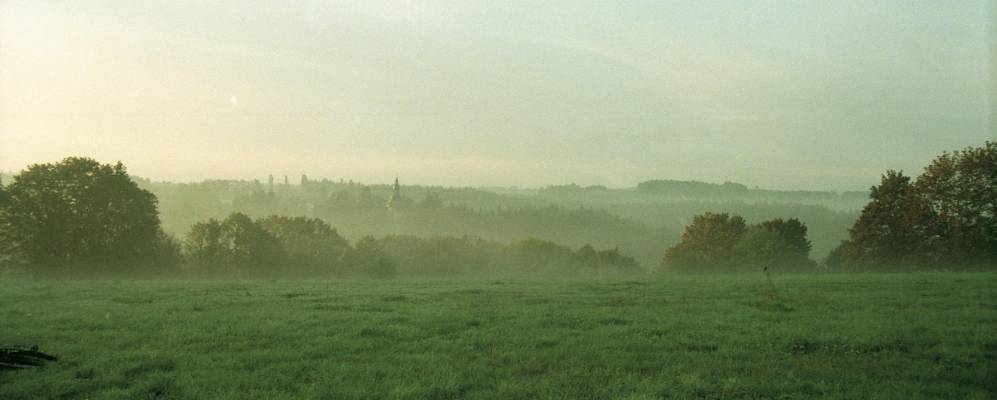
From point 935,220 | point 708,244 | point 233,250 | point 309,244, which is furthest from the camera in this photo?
point 708,244

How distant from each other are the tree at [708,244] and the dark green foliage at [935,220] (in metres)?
19.1

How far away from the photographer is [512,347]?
1559 centimetres

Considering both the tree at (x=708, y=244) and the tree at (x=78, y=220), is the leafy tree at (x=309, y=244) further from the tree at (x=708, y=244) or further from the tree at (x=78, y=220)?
the tree at (x=708, y=244)

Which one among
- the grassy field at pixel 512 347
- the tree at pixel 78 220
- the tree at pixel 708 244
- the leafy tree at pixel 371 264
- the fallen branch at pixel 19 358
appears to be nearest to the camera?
the grassy field at pixel 512 347

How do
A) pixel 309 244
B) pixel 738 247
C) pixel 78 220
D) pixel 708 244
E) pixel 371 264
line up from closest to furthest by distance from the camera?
1. pixel 78 220
2. pixel 371 264
3. pixel 309 244
4. pixel 738 247
5. pixel 708 244

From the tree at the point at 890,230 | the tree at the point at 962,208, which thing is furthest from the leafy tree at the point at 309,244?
the tree at the point at 962,208

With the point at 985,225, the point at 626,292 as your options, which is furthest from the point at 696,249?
the point at 626,292

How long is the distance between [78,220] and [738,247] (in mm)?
85182

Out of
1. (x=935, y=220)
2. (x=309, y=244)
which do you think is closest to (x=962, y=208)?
(x=935, y=220)

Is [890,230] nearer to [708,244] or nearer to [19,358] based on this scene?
[708,244]

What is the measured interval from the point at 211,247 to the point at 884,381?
78.1m

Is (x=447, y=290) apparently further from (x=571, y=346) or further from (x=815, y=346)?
(x=815, y=346)

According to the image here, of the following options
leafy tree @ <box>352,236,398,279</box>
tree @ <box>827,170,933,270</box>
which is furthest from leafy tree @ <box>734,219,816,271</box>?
leafy tree @ <box>352,236,398,279</box>

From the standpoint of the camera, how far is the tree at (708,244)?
87375 mm
